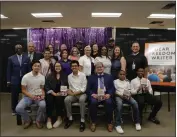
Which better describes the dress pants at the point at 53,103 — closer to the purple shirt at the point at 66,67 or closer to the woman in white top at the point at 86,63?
the purple shirt at the point at 66,67

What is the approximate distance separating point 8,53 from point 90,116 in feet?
7.50

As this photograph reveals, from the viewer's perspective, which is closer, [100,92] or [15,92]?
[100,92]

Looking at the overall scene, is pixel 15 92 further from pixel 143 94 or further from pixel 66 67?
pixel 143 94

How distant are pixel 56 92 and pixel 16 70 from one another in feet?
2.79

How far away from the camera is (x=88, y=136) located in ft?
10.5

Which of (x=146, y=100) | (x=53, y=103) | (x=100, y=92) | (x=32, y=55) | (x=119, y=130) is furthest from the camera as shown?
(x=32, y=55)

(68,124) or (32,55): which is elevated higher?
(32,55)

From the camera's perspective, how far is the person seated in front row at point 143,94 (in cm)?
367

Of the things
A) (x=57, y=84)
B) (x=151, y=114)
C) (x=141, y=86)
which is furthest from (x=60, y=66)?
(x=151, y=114)

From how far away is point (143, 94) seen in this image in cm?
375

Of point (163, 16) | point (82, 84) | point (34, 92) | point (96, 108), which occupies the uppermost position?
point (163, 16)

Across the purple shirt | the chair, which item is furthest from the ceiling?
the chair

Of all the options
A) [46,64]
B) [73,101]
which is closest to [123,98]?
[73,101]

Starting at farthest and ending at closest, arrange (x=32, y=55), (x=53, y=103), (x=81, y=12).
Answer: (x=81, y=12), (x=32, y=55), (x=53, y=103)
